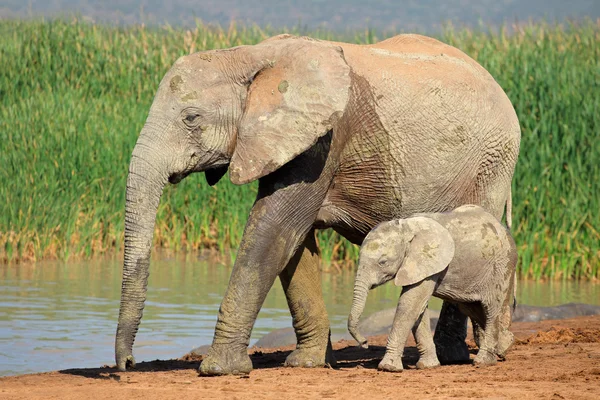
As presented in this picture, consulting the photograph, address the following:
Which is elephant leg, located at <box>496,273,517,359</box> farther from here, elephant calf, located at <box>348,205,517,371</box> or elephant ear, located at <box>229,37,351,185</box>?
elephant ear, located at <box>229,37,351,185</box>

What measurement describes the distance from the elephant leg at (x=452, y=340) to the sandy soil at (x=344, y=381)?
25cm

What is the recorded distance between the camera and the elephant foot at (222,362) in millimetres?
7773

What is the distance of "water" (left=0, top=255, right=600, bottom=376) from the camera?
9.91 meters

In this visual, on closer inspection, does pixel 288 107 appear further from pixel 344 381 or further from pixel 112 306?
pixel 112 306

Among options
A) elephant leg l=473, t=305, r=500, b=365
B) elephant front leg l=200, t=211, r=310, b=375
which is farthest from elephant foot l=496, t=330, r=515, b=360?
elephant front leg l=200, t=211, r=310, b=375

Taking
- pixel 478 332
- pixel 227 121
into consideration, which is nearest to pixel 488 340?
pixel 478 332

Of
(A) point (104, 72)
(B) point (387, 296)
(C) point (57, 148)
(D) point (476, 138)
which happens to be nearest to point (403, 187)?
(D) point (476, 138)

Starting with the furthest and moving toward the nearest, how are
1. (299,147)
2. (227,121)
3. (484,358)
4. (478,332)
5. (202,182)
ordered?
(202,182) → (478,332) → (484,358) → (227,121) → (299,147)

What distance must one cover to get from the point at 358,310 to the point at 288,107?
4.30ft

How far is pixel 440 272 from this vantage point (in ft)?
25.7

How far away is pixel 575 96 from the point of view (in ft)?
49.9

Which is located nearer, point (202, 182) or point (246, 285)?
point (246, 285)

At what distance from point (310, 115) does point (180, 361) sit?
93.1 inches

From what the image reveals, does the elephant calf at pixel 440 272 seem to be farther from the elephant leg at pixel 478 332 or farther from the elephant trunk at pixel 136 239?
the elephant trunk at pixel 136 239
